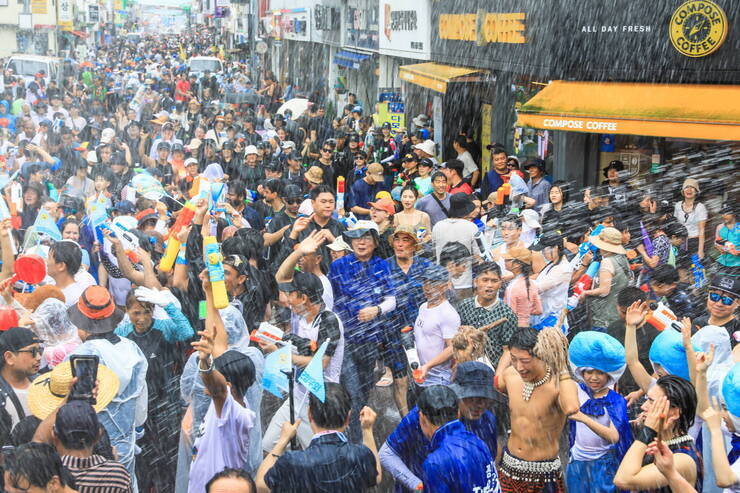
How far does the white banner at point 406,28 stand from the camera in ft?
56.8

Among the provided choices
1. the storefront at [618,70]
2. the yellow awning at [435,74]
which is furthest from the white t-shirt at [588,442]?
the yellow awning at [435,74]

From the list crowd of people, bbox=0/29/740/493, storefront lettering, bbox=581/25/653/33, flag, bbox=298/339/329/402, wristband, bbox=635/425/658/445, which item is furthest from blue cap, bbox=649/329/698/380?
storefront lettering, bbox=581/25/653/33

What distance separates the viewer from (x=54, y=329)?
5.36 m

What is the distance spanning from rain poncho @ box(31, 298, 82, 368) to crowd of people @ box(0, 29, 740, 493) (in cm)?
1

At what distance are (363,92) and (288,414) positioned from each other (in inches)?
913

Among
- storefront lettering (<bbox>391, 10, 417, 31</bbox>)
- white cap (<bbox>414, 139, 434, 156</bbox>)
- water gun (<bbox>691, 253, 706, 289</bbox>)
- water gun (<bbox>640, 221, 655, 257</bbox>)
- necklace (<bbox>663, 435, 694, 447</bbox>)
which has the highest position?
storefront lettering (<bbox>391, 10, 417, 31</bbox>)

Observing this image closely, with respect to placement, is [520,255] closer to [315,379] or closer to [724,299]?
[724,299]

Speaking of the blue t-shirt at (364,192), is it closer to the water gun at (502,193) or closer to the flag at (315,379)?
the water gun at (502,193)

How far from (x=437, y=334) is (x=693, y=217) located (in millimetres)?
4600

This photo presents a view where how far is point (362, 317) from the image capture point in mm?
6340

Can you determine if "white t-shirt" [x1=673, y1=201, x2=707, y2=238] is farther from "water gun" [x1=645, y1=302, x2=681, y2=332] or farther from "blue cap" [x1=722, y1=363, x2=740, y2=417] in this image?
"blue cap" [x1=722, y1=363, x2=740, y2=417]

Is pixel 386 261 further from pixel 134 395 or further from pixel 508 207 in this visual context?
pixel 508 207

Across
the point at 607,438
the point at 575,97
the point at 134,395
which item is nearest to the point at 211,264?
the point at 134,395

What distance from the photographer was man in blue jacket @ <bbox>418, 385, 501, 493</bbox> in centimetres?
395
